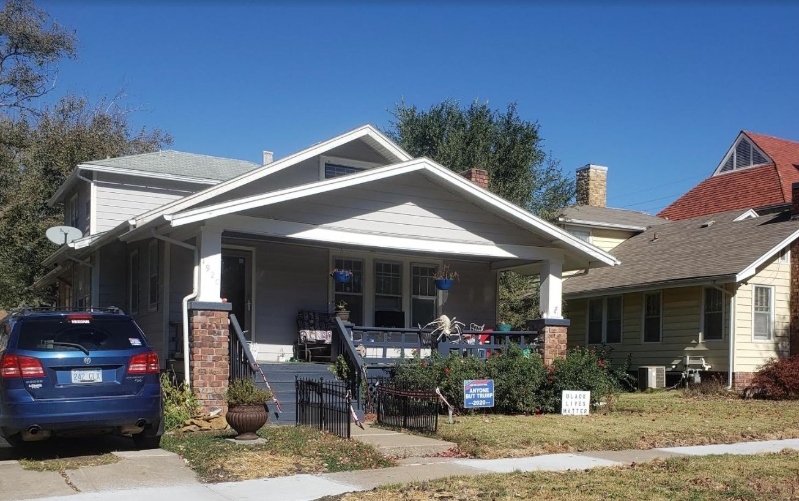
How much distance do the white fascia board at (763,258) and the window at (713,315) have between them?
1290mm

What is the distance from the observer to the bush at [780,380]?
1911 cm

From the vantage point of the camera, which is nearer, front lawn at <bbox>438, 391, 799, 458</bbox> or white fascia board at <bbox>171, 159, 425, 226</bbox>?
front lawn at <bbox>438, 391, 799, 458</bbox>

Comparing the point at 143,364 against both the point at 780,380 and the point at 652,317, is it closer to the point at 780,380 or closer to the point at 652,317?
the point at 780,380

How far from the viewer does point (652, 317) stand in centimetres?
2438

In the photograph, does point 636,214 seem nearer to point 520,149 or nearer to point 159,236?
point 520,149

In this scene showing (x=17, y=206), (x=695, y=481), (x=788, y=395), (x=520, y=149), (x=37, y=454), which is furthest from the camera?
(x=520, y=149)

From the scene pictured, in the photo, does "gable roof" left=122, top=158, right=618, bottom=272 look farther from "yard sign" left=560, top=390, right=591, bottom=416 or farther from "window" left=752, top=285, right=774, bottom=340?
"window" left=752, top=285, right=774, bottom=340

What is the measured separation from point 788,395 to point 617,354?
6.79 m

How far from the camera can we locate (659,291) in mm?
24156

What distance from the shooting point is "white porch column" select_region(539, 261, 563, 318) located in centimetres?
1747

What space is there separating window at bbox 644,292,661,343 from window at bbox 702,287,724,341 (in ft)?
5.86

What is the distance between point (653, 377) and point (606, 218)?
868cm

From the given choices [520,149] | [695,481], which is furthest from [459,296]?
[520,149]

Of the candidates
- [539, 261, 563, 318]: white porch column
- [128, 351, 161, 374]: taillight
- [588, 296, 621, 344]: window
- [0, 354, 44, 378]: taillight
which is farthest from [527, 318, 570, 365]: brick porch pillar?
[0, 354, 44, 378]: taillight
